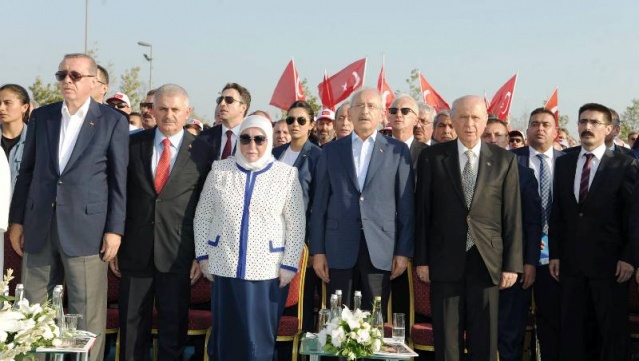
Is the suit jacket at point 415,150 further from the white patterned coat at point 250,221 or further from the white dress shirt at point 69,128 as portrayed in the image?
the white dress shirt at point 69,128

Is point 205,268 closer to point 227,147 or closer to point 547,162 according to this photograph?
point 227,147

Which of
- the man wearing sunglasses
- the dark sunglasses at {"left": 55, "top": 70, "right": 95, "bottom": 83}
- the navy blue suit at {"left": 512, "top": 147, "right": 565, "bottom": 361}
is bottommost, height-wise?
the navy blue suit at {"left": 512, "top": 147, "right": 565, "bottom": 361}

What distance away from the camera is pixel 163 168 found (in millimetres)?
5566

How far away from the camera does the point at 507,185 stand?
5.35 m

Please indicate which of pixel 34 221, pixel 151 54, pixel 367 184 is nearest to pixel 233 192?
pixel 367 184

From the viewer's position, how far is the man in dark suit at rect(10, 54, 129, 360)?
523 cm

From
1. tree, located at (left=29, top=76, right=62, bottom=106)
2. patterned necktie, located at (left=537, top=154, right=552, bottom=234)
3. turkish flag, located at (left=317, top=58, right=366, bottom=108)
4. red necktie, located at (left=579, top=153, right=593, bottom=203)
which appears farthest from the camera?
tree, located at (left=29, top=76, right=62, bottom=106)

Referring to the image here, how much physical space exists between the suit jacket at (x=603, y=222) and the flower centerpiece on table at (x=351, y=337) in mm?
2213

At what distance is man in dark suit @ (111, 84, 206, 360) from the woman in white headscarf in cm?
26

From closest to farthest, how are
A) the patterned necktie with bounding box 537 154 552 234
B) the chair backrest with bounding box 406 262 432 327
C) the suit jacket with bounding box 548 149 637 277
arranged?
1. the suit jacket with bounding box 548 149 637 277
2. the chair backrest with bounding box 406 262 432 327
3. the patterned necktie with bounding box 537 154 552 234

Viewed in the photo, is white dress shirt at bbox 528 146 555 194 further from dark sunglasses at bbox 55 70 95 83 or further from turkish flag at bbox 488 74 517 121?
turkish flag at bbox 488 74 517 121

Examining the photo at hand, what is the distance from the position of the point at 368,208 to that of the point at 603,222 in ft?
6.24

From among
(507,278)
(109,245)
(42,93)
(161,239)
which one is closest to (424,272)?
(507,278)

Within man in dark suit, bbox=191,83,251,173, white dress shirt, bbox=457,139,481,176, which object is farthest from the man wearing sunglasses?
white dress shirt, bbox=457,139,481,176
